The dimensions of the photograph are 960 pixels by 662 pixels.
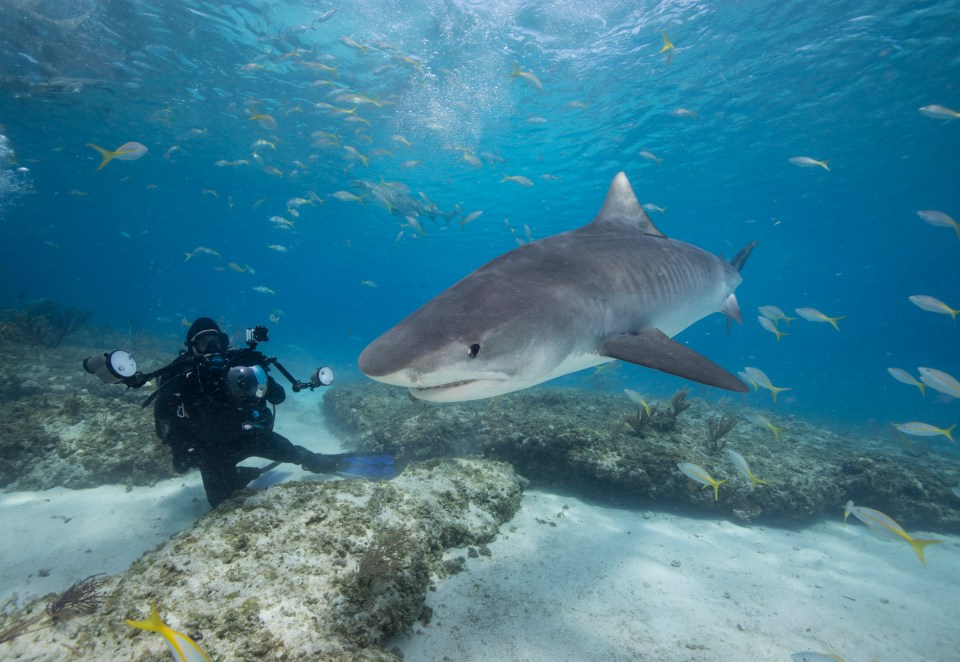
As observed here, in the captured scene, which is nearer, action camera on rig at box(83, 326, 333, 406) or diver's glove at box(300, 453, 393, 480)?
action camera on rig at box(83, 326, 333, 406)

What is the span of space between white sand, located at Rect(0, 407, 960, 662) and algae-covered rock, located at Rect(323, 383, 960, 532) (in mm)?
371

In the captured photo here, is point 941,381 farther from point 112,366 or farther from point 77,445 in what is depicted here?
point 77,445

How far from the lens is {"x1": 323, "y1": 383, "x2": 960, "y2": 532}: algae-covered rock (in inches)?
216

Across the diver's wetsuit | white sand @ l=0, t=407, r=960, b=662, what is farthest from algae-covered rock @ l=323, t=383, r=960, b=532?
the diver's wetsuit

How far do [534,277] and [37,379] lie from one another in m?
12.2

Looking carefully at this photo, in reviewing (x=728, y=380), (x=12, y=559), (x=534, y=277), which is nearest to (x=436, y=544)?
(x=534, y=277)

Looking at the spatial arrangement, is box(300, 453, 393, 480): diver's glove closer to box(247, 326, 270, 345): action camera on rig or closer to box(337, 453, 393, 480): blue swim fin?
box(337, 453, 393, 480): blue swim fin

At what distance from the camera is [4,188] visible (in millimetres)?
35688

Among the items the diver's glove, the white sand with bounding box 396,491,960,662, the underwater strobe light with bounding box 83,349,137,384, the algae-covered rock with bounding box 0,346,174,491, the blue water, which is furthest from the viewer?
the blue water

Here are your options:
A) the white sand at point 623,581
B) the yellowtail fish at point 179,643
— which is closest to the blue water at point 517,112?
the white sand at point 623,581

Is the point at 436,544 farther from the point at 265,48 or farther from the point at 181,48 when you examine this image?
the point at 181,48

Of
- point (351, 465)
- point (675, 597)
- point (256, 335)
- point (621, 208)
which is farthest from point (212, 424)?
point (621, 208)

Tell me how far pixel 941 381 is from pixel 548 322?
24.8ft

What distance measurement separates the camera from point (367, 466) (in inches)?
232
